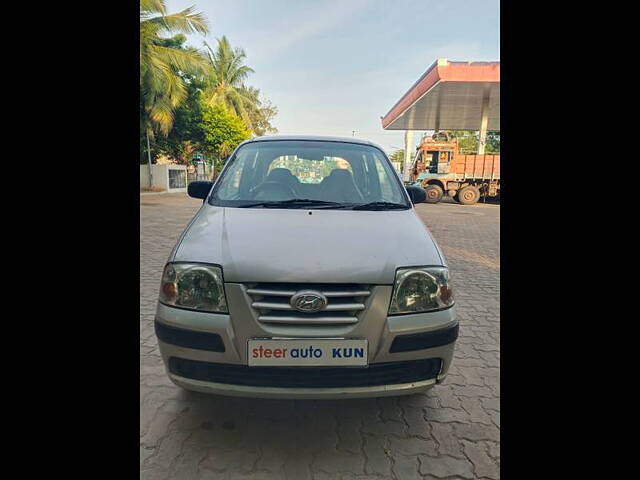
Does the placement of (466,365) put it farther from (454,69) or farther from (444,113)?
(444,113)

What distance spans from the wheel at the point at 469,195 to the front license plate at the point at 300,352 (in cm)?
1589

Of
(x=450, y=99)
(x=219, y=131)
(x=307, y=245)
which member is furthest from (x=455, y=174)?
(x=307, y=245)

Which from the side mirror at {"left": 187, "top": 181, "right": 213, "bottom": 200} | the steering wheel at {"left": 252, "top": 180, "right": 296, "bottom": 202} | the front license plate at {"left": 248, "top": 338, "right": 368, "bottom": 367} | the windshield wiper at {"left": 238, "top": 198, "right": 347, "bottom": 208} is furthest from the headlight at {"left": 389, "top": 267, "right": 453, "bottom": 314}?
the side mirror at {"left": 187, "top": 181, "right": 213, "bottom": 200}

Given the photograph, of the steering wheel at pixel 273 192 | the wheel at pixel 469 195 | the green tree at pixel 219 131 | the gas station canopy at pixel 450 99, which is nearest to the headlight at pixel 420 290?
the steering wheel at pixel 273 192

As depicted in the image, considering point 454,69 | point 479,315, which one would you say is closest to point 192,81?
point 454,69

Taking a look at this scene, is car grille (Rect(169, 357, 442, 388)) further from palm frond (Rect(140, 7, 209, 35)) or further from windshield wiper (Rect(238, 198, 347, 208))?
palm frond (Rect(140, 7, 209, 35))

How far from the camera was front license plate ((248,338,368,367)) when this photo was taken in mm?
1560

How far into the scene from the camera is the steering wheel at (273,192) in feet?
8.03

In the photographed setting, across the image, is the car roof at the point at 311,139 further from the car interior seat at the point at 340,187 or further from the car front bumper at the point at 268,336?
the car front bumper at the point at 268,336

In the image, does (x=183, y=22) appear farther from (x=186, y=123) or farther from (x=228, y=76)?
(x=228, y=76)
